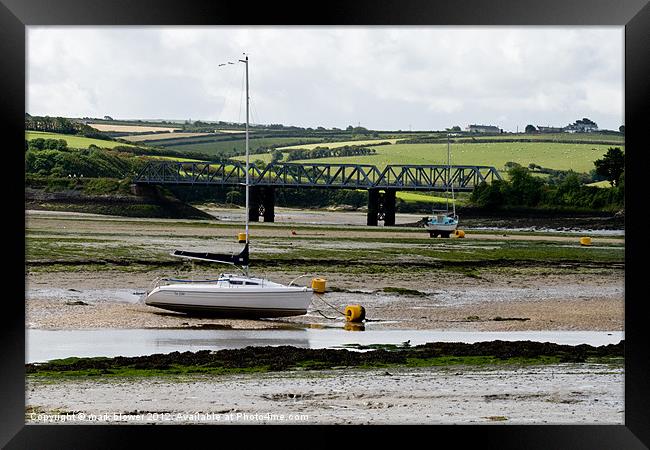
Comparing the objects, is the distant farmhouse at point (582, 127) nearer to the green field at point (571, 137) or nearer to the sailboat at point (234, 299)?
the green field at point (571, 137)

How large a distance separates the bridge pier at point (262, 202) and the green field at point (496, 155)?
1129 cm

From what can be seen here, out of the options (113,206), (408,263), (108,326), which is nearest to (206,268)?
(408,263)

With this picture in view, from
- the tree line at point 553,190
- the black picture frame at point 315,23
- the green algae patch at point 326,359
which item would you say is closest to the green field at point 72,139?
the tree line at point 553,190

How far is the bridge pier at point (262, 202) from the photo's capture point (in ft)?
Answer: 202

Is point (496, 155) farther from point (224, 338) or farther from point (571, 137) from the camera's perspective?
point (224, 338)

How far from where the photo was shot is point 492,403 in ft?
38.8

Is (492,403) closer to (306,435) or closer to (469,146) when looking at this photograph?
(306,435)

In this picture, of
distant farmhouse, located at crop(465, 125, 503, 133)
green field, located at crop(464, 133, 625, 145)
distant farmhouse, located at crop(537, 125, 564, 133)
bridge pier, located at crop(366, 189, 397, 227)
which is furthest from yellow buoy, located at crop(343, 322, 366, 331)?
distant farmhouse, located at crop(537, 125, 564, 133)

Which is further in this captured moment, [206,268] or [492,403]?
[206,268]

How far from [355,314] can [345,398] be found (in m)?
6.81

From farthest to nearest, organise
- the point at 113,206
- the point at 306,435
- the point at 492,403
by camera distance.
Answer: the point at 113,206
the point at 492,403
the point at 306,435

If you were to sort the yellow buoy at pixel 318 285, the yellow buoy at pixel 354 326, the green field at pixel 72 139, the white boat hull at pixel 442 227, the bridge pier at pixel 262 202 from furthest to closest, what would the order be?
the green field at pixel 72 139, the bridge pier at pixel 262 202, the white boat hull at pixel 442 227, the yellow buoy at pixel 318 285, the yellow buoy at pixel 354 326

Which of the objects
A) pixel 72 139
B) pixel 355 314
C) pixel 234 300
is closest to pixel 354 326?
pixel 355 314
